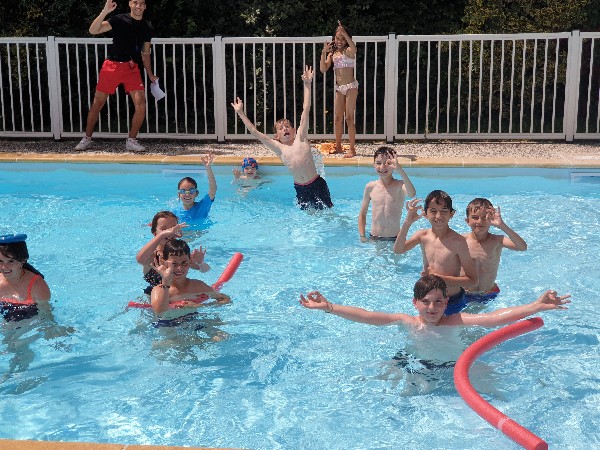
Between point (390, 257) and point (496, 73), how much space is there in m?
6.12

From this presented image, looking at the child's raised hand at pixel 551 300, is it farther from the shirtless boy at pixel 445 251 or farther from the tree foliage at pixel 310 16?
the tree foliage at pixel 310 16

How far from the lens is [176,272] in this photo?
18.8 ft

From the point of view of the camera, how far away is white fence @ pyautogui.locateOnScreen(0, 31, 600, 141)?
39.0ft

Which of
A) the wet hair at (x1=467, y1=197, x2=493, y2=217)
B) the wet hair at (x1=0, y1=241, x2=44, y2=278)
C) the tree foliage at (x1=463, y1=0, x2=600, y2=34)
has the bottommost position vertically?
Result: the wet hair at (x1=0, y1=241, x2=44, y2=278)

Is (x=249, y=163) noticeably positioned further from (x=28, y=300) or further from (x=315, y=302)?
(x=315, y=302)

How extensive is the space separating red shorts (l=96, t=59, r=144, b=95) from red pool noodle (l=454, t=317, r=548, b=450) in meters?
7.67

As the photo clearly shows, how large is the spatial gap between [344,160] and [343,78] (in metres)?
1.14

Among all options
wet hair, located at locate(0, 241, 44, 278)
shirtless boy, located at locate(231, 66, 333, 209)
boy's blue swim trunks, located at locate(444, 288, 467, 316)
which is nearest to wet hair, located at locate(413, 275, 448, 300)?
boy's blue swim trunks, located at locate(444, 288, 467, 316)

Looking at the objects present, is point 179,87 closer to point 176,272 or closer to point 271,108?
point 271,108

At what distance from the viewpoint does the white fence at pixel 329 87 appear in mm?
11891

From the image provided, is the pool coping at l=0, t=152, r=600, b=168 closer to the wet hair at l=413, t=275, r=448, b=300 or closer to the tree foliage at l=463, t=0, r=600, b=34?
the tree foliage at l=463, t=0, r=600, b=34

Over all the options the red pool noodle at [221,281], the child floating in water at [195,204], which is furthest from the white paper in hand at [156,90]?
the red pool noodle at [221,281]

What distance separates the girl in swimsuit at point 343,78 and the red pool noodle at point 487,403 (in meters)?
6.11

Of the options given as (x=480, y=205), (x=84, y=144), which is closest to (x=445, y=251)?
(x=480, y=205)
